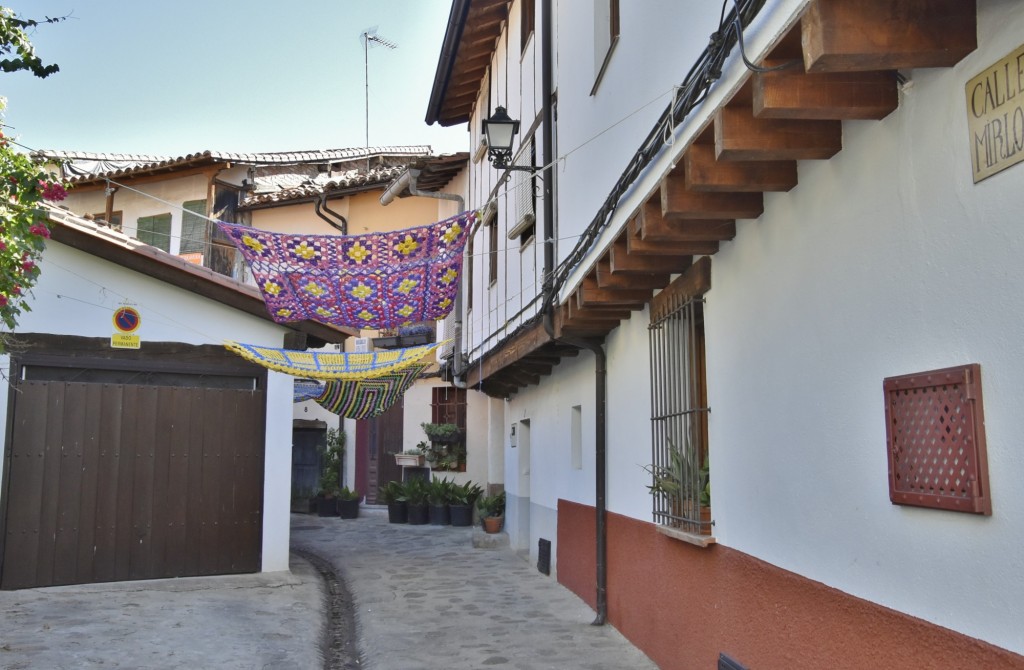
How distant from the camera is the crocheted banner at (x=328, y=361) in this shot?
31.1 feet

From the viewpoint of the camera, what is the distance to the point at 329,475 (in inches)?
818

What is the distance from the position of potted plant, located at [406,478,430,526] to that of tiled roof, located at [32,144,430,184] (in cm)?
764

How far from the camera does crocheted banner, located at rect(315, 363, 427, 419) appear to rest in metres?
11.6

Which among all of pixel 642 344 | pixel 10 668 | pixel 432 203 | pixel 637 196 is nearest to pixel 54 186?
pixel 10 668

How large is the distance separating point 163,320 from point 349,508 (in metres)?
10.5

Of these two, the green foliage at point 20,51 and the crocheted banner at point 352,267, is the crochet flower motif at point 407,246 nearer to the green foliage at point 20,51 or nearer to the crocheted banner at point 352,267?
the crocheted banner at point 352,267

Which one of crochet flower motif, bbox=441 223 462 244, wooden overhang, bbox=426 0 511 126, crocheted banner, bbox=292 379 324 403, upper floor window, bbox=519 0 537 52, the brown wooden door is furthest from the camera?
the brown wooden door

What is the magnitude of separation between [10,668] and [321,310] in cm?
419

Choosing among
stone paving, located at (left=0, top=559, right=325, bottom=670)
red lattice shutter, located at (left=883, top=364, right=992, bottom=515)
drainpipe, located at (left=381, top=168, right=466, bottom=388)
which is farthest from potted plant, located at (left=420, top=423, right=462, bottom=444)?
red lattice shutter, located at (left=883, top=364, right=992, bottom=515)

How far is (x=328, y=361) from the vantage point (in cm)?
994

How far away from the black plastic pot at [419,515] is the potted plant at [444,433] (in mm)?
1465

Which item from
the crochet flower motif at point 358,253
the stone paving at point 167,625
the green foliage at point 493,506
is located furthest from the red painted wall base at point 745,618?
the green foliage at point 493,506

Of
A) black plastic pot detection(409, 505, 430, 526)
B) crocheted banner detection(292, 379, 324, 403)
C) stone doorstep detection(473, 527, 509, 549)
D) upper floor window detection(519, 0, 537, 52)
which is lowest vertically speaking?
stone doorstep detection(473, 527, 509, 549)

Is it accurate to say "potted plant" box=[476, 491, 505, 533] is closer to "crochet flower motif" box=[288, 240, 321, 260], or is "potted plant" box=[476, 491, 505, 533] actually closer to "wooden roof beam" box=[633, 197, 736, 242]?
Result: "crochet flower motif" box=[288, 240, 321, 260]
